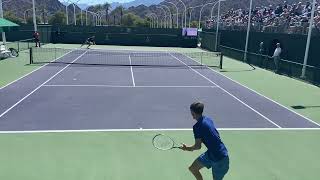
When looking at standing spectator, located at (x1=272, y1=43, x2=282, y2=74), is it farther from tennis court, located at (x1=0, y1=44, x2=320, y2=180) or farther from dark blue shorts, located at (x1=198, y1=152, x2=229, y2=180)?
dark blue shorts, located at (x1=198, y1=152, x2=229, y2=180)

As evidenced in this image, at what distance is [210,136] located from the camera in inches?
251

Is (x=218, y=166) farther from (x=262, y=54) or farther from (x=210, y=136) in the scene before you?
(x=262, y=54)

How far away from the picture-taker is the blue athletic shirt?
6367mm

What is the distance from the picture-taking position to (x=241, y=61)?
33.9 meters

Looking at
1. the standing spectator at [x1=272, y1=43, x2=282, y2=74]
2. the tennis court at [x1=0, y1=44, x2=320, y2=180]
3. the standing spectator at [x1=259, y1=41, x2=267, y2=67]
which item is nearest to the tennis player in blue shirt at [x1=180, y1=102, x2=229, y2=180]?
the tennis court at [x1=0, y1=44, x2=320, y2=180]

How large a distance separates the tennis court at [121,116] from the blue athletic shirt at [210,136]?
2.41 m

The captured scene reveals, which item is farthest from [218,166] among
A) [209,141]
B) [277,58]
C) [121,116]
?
[277,58]

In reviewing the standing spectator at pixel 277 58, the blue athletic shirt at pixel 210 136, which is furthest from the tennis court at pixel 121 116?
the standing spectator at pixel 277 58

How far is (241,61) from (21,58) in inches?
681

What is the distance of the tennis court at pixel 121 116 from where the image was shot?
9.45 metres

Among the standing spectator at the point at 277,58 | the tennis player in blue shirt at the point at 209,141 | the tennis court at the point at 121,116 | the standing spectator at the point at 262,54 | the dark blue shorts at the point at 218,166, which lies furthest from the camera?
the standing spectator at the point at 262,54

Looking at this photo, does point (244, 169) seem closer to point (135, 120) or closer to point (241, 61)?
point (135, 120)

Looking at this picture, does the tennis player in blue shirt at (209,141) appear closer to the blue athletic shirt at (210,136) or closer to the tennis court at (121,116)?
the blue athletic shirt at (210,136)

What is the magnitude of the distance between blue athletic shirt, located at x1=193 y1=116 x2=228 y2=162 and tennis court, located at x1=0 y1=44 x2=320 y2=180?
2.41 meters
